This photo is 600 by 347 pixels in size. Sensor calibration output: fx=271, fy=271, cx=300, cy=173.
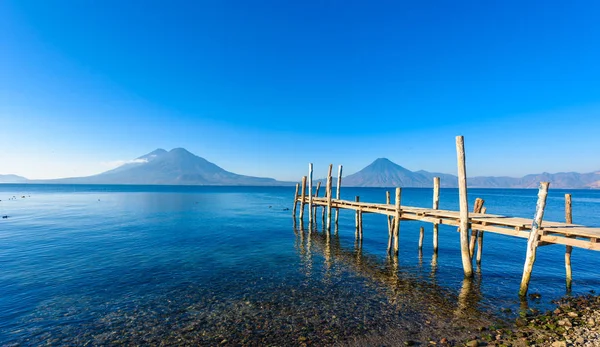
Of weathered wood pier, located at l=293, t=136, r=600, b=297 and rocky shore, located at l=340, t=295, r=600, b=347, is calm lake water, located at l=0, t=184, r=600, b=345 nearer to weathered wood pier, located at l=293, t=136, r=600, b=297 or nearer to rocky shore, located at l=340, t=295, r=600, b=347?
rocky shore, located at l=340, t=295, r=600, b=347

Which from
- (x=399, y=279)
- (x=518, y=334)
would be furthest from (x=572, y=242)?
(x=399, y=279)

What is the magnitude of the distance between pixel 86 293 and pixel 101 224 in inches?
938

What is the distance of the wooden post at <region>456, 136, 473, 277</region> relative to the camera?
511 inches

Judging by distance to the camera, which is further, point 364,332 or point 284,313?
point 284,313

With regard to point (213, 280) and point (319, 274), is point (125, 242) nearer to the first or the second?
point (213, 280)

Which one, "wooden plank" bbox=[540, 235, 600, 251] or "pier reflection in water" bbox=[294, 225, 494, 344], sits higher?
"wooden plank" bbox=[540, 235, 600, 251]

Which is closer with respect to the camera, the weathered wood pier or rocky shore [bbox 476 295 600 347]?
rocky shore [bbox 476 295 600 347]

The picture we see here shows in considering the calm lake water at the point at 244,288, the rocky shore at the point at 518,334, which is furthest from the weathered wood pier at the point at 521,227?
the rocky shore at the point at 518,334

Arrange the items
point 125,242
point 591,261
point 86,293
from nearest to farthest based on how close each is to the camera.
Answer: point 86,293 → point 591,261 → point 125,242

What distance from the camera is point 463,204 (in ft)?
42.7

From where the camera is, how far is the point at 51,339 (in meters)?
8.12

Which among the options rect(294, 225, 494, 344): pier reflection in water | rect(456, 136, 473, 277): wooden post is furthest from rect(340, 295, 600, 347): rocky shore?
rect(456, 136, 473, 277): wooden post

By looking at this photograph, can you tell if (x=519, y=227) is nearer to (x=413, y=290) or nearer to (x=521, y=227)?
(x=521, y=227)

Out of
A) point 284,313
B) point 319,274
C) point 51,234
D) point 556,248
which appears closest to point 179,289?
point 284,313
